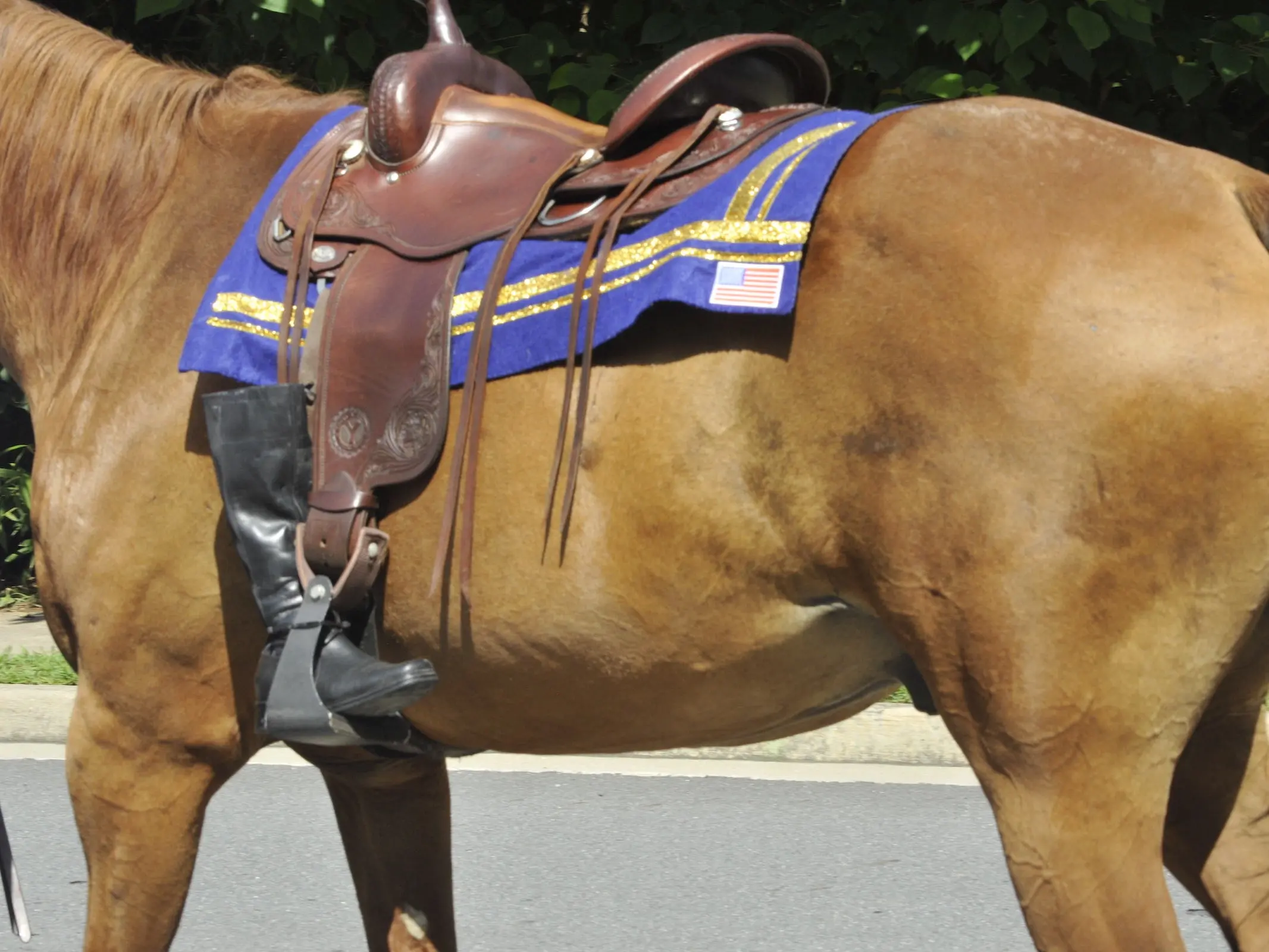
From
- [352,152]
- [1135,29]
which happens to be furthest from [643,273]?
[1135,29]

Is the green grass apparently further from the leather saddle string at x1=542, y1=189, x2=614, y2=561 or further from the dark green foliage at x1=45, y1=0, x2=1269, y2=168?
the leather saddle string at x1=542, y1=189, x2=614, y2=561

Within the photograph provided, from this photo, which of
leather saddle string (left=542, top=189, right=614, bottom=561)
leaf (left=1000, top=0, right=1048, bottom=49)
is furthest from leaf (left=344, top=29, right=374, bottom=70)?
leather saddle string (left=542, top=189, right=614, bottom=561)

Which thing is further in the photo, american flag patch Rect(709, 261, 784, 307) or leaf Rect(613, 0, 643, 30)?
leaf Rect(613, 0, 643, 30)

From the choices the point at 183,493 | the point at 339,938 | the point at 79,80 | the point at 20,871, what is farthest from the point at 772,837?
the point at 79,80

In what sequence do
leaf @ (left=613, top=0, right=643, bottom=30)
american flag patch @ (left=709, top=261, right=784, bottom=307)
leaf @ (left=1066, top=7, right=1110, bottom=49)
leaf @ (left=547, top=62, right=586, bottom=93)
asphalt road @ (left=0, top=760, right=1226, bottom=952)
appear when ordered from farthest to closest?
leaf @ (left=613, top=0, right=643, bottom=30)
leaf @ (left=547, top=62, right=586, bottom=93)
leaf @ (left=1066, top=7, right=1110, bottom=49)
asphalt road @ (left=0, top=760, right=1226, bottom=952)
american flag patch @ (left=709, top=261, right=784, bottom=307)

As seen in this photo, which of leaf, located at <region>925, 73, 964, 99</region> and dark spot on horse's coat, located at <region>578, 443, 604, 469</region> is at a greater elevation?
dark spot on horse's coat, located at <region>578, 443, 604, 469</region>

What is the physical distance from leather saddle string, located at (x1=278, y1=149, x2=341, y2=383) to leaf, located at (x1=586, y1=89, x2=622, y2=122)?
3077mm

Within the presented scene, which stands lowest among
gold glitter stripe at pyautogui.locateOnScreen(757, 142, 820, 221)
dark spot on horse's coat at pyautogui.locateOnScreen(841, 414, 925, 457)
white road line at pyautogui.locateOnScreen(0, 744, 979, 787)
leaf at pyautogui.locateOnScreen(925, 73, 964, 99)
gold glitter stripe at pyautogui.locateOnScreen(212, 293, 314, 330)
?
white road line at pyautogui.locateOnScreen(0, 744, 979, 787)

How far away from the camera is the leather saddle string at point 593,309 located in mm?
2158

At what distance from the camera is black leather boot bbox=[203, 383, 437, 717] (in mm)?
2373

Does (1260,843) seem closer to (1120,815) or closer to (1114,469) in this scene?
(1120,815)

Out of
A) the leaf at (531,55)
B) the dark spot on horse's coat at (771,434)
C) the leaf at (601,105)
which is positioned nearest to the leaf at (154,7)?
the leaf at (531,55)

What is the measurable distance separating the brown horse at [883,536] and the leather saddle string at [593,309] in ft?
0.08

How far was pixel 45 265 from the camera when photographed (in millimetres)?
2846
